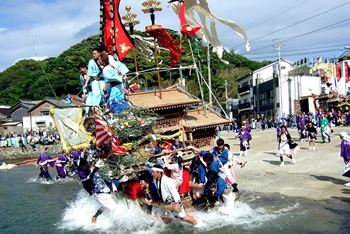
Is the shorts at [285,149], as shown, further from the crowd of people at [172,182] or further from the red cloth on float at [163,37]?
the red cloth on float at [163,37]

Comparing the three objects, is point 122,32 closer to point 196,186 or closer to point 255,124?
point 196,186

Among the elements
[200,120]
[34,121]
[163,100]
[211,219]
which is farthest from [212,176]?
[34,121]

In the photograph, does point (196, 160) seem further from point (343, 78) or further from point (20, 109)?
point (20, 109)

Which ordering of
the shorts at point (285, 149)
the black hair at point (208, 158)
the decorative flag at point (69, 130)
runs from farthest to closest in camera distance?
the shorts at point (285, 149)
the decorative flag at point (69, 130)
the black hair at point (208, 158)

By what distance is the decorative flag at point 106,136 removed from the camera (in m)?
8.19

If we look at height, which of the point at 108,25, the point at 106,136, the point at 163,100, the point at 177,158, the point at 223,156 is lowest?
the point at 223,156

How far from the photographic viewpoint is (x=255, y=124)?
127 ft

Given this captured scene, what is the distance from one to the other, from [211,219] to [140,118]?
3.25 metres

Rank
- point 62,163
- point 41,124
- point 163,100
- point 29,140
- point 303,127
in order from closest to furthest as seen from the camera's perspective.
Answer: point 163,100 < point 62,163 < point 303,127 < point 29,140 < point 41,124

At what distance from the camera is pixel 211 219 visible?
27.9 feet

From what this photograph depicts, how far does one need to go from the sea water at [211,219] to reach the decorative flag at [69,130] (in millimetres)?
2082

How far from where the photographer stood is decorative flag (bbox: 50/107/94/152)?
38.5 ft

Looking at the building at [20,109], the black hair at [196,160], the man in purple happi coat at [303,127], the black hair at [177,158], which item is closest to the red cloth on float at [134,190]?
the black hair at [177,158]

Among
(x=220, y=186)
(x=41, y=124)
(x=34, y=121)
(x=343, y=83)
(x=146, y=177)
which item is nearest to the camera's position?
(x=146, y=177)
